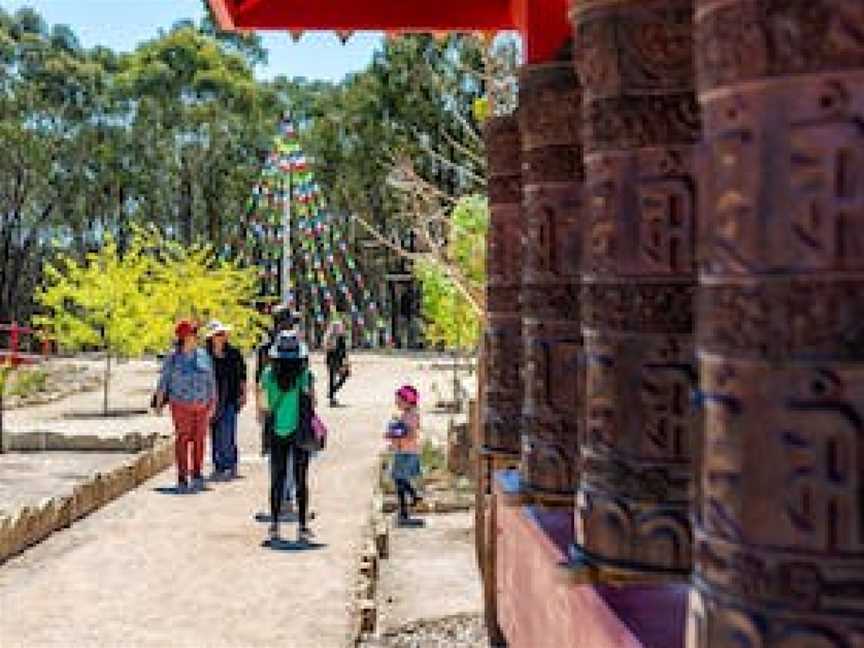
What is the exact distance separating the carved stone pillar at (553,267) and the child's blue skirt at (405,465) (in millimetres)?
7890

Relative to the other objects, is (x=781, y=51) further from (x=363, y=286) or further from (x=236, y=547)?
(x=363, y=286)

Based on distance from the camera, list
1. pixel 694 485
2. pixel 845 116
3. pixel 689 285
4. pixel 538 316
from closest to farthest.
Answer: pixel 845 116, pixel 694 485, pixel 689 285, pixel 538 316

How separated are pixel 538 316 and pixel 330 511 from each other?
27.1 ft

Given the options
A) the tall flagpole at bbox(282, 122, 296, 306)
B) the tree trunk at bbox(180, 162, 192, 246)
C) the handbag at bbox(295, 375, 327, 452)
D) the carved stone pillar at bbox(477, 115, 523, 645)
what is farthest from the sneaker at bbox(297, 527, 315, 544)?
the tree trunk at bbox(180, 162, 192, 246)

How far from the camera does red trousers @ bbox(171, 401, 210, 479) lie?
40.9ft

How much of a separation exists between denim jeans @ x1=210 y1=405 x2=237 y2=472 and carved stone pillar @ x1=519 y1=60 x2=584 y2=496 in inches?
377

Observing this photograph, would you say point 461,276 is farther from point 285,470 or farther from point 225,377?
point 285,470

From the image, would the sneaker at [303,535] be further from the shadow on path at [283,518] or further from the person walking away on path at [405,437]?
the person walking away on path at [405,437]

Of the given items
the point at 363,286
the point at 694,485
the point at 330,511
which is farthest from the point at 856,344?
the point at 363,286

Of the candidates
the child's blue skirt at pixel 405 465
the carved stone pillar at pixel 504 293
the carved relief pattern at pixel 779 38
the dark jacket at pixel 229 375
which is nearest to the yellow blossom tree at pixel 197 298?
the dark jacket at pixel 229 375

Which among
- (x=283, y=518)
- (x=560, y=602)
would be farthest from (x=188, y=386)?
(x=560, y=602)

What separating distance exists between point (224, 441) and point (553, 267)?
33.4 feet

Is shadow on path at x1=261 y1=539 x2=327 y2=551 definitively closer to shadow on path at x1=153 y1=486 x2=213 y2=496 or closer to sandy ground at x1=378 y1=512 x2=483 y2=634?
sandy ground at x1=378 y1=512 x2=483 y2=634

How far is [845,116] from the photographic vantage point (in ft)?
5.41
